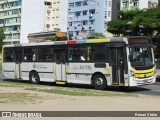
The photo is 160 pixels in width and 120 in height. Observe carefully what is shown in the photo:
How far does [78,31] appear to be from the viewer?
99062 mm

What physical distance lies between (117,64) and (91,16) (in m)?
76.0

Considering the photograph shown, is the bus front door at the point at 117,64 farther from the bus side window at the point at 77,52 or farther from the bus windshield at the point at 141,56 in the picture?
the bus side window at the point at 77,52

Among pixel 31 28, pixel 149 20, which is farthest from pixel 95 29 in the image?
pixel 149 20

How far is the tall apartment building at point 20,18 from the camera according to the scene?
4321 inches

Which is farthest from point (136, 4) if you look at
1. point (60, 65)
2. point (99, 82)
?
point (99, 82)

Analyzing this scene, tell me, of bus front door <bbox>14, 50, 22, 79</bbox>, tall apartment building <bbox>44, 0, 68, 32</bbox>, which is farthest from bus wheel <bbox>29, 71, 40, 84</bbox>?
tall apartment building <bbox>44, 0, 68, 32</bbox>

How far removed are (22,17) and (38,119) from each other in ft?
334

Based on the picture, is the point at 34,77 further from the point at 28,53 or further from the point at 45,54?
the point at 45,54

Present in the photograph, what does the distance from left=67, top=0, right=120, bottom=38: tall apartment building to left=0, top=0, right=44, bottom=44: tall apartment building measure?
16354 millimetres

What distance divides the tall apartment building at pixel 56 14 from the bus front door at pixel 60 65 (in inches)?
3503

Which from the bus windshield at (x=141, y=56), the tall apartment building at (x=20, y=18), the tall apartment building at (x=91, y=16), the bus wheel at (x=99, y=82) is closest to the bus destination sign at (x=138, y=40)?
the bus windshield at (x=141, y=56)

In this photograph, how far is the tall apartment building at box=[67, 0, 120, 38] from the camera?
9544cm

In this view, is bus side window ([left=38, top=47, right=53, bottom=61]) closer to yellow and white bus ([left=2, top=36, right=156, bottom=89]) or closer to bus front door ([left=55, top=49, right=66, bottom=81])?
yellow and white bus ([left=2, top=36, right=156, bottom=89])

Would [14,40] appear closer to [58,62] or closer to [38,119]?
[58,62]
